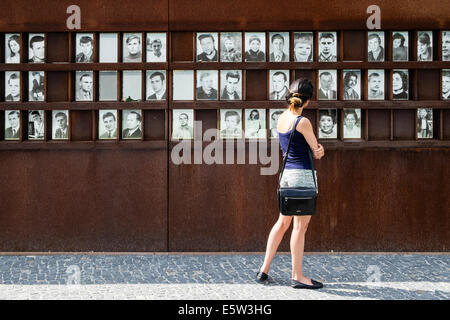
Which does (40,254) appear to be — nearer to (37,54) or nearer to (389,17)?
(37,54)

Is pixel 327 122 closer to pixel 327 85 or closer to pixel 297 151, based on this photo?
pixel 327 85

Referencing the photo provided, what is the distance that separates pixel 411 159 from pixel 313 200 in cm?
188

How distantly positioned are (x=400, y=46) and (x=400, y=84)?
1.33ft

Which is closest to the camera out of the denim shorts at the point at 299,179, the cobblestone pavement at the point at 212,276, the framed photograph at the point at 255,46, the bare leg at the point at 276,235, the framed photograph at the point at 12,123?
the cobblestone pavement at the point at 212,276

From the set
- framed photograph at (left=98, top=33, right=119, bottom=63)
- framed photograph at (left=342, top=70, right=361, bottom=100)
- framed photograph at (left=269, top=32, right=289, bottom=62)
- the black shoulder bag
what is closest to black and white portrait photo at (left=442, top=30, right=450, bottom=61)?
framed photograph at (left=342, top=70, right=361, bottom=100)

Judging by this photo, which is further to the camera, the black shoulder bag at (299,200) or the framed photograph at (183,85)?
the framed photograph at (183,85)

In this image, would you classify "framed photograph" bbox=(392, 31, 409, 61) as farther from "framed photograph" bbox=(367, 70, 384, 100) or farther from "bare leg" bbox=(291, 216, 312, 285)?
"bare leg" bbox=(291, 216, 312, 285)

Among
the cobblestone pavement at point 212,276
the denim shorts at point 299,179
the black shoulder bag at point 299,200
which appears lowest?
the cobblestone pavement at point 212,276

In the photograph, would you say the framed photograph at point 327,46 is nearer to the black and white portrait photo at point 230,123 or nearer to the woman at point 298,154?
the black and white portrait photo at point 230,123

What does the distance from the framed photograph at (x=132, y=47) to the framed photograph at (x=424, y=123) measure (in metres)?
3.08

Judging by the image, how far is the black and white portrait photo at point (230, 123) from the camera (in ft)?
20.4

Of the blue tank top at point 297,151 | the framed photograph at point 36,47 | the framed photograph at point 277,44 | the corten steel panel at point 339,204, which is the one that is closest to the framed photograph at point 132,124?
the corten steel panel at point 339,204

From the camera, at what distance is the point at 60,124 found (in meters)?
6.29

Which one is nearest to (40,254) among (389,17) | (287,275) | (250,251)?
(250,251)
